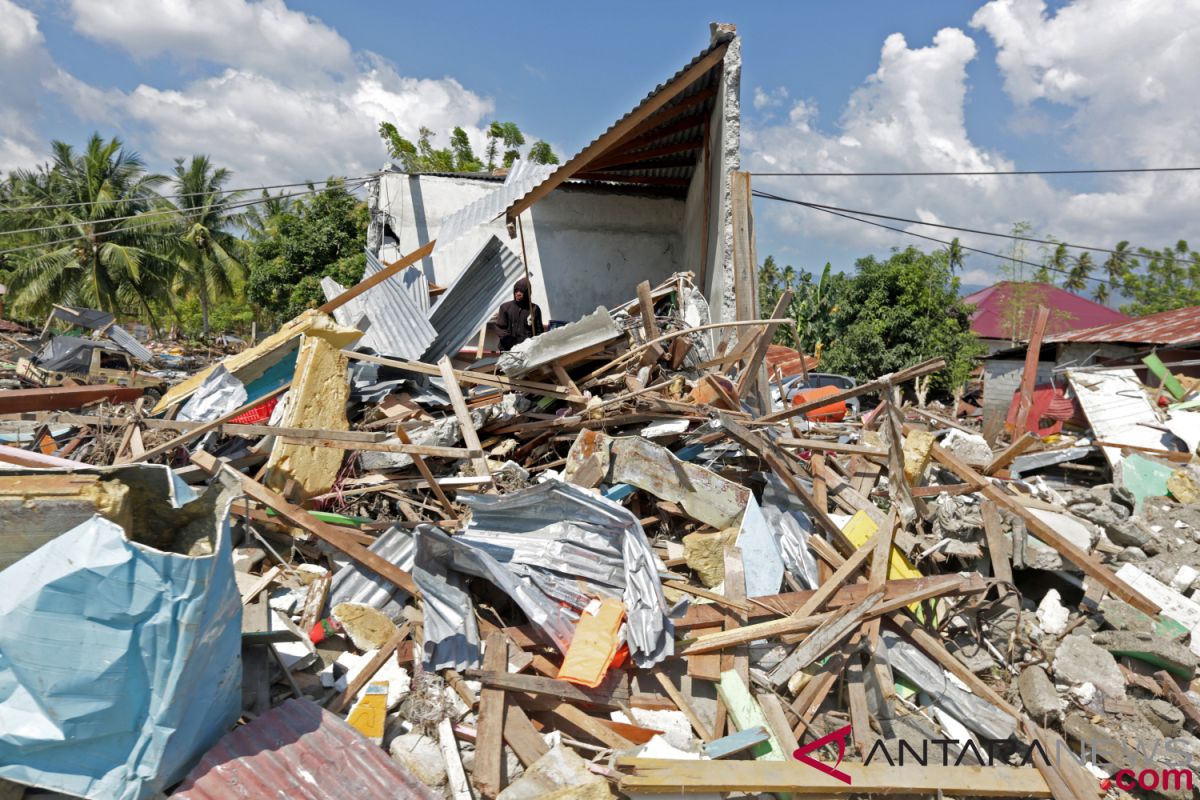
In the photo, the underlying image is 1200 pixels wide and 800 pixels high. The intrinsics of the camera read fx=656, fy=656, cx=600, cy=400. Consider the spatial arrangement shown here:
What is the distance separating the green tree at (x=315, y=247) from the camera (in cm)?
1927

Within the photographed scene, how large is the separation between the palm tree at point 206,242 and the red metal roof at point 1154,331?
99.6ft

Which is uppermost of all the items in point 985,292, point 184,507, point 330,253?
point 330,253

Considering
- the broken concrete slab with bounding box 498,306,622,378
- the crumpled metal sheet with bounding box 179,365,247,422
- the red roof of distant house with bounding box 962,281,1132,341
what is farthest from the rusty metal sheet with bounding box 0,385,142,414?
the red roof of distant house with bounding box 962,281,1132,341

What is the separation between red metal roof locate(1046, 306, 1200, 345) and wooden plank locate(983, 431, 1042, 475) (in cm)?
899

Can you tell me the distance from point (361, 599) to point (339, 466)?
1.31m

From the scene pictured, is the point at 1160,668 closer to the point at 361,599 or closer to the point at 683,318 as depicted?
the point at 683,318

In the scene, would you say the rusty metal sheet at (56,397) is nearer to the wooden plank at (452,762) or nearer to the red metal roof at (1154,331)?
the wooden plank at (452,762)

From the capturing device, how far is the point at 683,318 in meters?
6.98

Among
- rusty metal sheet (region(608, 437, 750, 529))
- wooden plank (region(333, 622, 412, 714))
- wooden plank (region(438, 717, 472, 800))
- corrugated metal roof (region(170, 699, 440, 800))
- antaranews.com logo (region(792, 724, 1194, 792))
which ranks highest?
rusty metal sheet (region(608, 437, 750, 529))

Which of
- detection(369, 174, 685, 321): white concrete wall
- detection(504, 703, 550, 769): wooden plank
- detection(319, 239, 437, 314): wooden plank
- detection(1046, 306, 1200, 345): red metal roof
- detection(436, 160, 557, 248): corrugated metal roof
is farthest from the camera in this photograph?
detection(1046, 306, 1200, 345): red metal roof

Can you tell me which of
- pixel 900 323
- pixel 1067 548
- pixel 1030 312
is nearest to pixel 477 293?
pixel 1067 548

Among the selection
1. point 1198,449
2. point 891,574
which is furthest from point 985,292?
Answer: point 891,574

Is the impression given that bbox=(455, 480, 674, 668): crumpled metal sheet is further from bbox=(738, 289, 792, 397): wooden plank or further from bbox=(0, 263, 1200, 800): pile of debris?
bbox=(738, 289, 792, 397): wooden plank

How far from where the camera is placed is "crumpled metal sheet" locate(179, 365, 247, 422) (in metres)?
6.12
